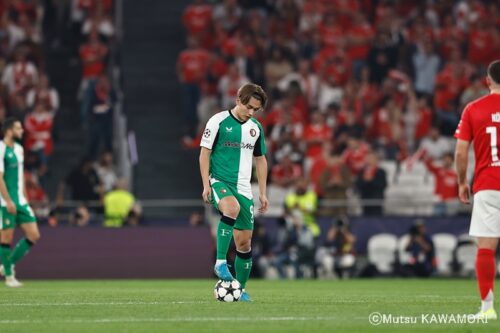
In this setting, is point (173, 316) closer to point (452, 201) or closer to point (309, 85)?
point (452, 201)

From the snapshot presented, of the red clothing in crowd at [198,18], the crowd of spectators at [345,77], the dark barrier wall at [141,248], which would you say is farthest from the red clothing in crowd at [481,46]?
the red clothing in crowd at [198,18]

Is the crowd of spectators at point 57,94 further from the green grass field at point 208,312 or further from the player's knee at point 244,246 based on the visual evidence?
the player's knee at point 244,246

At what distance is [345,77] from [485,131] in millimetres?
18984

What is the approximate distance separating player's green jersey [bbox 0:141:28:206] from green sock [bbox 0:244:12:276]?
0.85m

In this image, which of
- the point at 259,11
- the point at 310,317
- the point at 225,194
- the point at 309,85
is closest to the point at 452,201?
the point at 309,85

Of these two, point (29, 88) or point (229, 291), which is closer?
point (229, 291)

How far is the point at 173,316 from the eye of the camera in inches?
466

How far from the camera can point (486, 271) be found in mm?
11500

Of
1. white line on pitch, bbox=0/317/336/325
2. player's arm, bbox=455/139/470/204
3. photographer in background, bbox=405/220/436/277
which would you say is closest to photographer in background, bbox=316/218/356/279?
photographer in background, bbox=405/220/436/277

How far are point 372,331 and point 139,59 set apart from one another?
22213mm

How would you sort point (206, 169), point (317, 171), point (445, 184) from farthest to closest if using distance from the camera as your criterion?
point (317, 171) < point (445, 184) < point (206, 169)

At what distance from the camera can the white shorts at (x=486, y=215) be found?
1150cm

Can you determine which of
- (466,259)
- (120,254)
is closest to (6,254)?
(120,254)

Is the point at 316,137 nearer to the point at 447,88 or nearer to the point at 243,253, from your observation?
the point at 447,88
